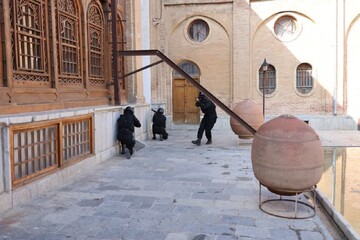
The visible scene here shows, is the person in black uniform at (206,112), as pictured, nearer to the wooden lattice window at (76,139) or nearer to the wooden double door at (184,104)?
the wooden lattice window at (76,139)

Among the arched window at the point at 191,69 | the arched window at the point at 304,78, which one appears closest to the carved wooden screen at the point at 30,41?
the arched window at the point at 191,69

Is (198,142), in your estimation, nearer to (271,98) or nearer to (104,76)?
(104,76)

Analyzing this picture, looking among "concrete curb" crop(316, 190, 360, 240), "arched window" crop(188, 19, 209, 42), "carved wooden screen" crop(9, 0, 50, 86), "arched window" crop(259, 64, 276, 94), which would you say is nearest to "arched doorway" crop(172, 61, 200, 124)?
"arched window" crop(188, 19, 209, 42)

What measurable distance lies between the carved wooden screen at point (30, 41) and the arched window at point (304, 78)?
1359cm

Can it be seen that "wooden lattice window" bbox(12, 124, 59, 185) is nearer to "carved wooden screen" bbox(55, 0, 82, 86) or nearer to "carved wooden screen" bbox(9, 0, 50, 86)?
"carved wooden screen" bbox(9, 0, 50, 86)

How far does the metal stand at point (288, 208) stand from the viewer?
5.08m

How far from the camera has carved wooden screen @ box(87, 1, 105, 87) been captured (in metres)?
9.48

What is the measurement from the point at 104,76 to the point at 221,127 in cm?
878

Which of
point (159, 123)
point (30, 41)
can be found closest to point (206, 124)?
point (159, 123)

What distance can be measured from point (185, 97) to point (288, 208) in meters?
13.5

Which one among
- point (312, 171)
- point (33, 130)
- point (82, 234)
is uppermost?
point (33, 130)

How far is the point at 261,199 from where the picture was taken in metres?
5.85

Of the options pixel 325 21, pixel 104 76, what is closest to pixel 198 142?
pixel 104 76

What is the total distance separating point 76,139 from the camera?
779cm
